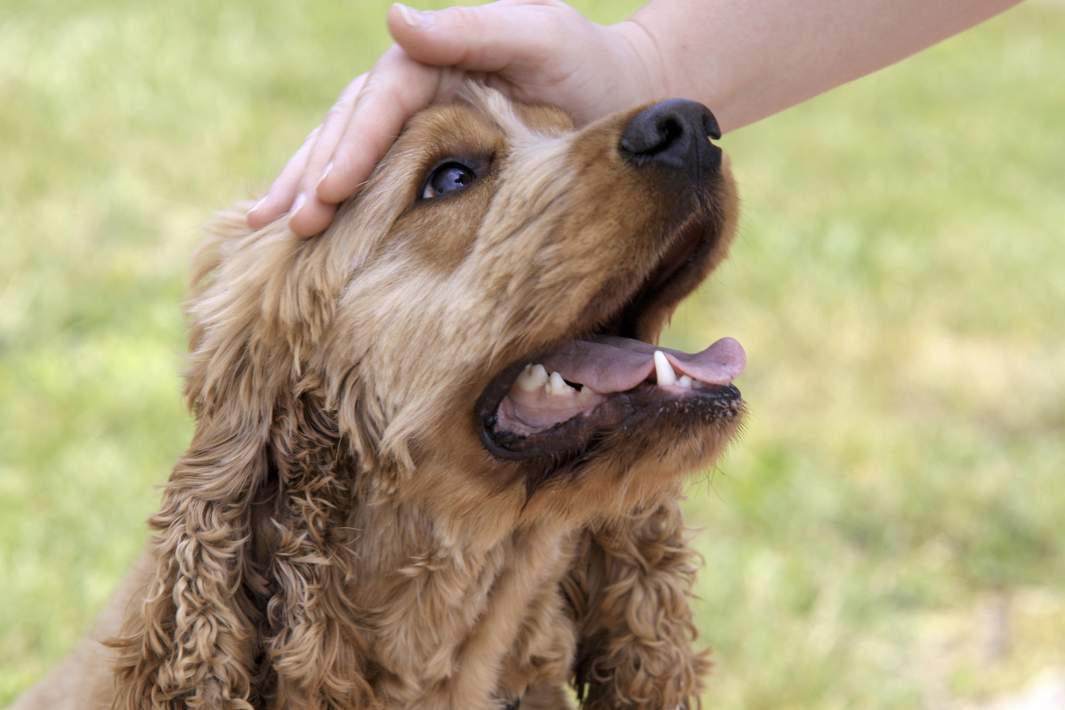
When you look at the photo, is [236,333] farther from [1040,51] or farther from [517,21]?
[1040,51]

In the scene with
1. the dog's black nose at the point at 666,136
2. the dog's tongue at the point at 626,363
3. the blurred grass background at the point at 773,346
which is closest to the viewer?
the dog's black nose at the point at 666,136

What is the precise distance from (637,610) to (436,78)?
1384mm

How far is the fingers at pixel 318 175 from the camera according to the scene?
301cm

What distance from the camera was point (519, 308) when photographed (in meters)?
2.90

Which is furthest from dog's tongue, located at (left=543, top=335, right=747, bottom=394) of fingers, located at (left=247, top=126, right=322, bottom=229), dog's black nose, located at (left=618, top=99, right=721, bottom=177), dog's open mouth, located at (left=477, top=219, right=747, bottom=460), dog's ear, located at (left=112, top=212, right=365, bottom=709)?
fingers, located at (left=247, top=126, right=322, bottom=229)

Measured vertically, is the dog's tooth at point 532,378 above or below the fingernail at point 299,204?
below

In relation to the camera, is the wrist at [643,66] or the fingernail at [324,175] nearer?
the fingernail at [324,175]

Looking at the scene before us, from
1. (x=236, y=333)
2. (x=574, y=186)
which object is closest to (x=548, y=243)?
(x=574, y=186)

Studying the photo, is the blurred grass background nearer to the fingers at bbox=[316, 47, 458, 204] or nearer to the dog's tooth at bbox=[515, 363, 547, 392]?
the dog's tooth at bbox=[515, 363, 547, 392]

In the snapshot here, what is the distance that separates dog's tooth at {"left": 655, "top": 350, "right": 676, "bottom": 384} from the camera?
112 inches

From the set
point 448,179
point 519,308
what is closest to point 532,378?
point 519,308

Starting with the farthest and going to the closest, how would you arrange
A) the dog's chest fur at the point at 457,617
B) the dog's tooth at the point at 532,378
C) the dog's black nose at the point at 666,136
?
the dog's chest fur at the point at 457,617, the dog's tooth at the point at 532,378, the dog's black nose at the point at 666,136

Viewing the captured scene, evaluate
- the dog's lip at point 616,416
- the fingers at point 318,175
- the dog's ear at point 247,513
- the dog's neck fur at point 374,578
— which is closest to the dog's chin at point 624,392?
the dog's lip at point 616,416

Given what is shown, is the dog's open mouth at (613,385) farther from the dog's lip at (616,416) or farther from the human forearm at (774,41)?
the human forearm at (774,41)
